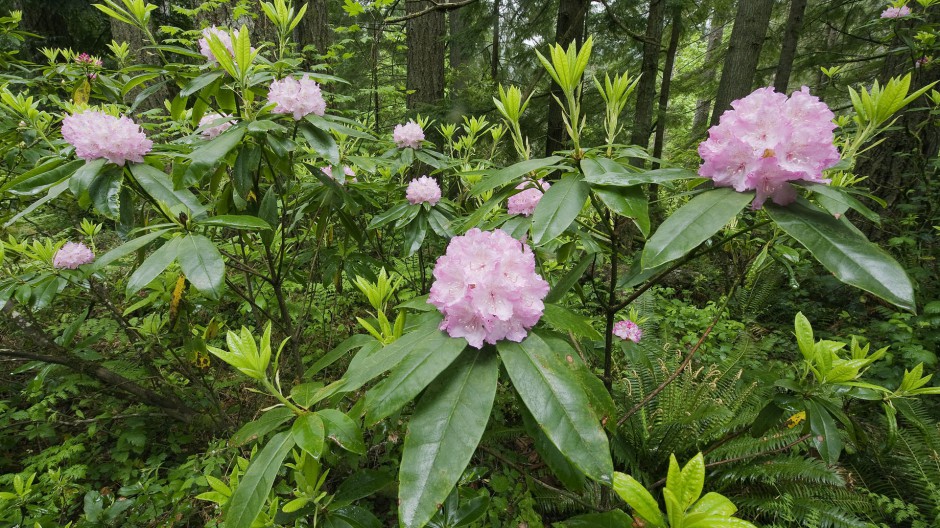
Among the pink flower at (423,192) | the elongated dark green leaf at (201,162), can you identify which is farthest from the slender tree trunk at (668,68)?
the elongated dark green leaf at (201,162)

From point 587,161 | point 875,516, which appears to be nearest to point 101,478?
point 587,161

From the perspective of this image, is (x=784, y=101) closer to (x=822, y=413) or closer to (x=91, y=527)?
(x=822, y=413)

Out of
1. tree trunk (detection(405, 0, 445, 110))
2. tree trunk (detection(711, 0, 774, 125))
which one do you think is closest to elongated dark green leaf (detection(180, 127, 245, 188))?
tree trunk (detection(405, 0, 445, 110))

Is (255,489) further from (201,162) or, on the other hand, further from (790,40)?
(790,40)

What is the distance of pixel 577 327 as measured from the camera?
85 centimetres

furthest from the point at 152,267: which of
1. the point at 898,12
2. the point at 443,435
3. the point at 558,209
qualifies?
the point at 898,12

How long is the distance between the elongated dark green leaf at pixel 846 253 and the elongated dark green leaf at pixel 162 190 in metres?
1.49

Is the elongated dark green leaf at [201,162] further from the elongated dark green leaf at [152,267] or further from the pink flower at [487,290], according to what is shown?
the pink flower at [487,290]

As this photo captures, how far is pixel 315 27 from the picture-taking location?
13.5ft

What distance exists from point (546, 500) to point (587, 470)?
67.6 inches

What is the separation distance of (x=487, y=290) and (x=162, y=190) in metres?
1.13

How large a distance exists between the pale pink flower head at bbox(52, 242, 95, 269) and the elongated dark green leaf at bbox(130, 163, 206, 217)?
40.3 inches

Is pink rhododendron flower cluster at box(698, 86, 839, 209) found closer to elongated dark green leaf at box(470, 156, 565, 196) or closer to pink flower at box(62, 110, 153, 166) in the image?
elongated dark green leaf at box(470, 156, 565, 196)

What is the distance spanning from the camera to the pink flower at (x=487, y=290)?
0.80m
